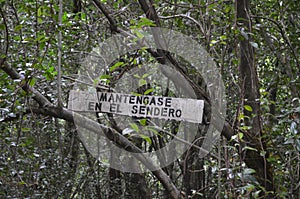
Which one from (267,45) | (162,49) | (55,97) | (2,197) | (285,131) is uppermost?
(267,45)

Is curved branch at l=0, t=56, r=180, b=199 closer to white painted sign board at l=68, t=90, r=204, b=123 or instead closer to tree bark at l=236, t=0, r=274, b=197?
white painted sign board at l=68, t=90, r=204, b=123

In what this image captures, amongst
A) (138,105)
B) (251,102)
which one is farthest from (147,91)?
(251,102)

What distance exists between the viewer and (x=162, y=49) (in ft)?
8.32

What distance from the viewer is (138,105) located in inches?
99.1

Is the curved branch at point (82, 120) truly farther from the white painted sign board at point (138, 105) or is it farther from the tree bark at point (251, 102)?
the tree bark at point (251, 102)

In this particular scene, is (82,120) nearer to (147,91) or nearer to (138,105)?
(138,105)

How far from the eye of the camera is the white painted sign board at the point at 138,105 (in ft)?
8.21

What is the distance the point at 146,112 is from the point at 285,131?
800 mm

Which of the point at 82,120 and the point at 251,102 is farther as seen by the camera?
the point at 82,120

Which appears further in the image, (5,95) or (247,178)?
(5,95)

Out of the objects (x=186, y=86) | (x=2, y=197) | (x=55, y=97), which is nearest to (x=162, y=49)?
(x=186, y=86)

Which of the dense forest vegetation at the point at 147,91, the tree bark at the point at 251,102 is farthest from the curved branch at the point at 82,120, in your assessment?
the tree bark at the point at 251,102

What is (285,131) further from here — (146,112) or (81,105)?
(81,105)

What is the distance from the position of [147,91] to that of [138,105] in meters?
0.45
